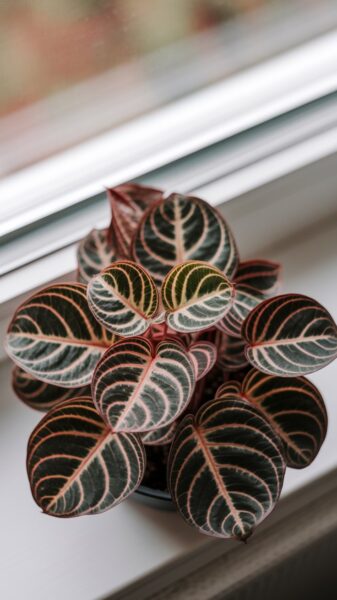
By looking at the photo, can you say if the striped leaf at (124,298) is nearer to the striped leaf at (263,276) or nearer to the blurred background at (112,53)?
the striped leaf at (263,276)

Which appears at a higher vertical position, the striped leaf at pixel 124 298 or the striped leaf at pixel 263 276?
the striped leaf at pixel 124 298

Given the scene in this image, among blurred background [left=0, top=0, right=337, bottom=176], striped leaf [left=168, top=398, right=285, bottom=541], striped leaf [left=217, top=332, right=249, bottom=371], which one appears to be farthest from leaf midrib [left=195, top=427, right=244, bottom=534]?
blurred background [left=0, top=0, right=337, bottom=176]

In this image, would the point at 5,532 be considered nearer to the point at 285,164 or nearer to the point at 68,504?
the point at 68,504

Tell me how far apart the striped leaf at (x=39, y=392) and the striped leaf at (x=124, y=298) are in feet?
0.33

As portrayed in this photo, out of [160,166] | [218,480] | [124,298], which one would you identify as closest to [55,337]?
[124,298]

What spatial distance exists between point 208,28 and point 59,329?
16.7 inches

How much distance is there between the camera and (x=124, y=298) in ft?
1.83

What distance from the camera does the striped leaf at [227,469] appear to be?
0.54 m

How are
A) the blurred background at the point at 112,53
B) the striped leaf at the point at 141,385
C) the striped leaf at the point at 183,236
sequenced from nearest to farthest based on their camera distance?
the striped leaf at the point at 141,385 < the striped leaf at the point at 183,236 < the blurred background at the point at 112,53

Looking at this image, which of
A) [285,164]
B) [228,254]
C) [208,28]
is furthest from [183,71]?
[228,254]

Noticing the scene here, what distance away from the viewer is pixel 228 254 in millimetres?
619

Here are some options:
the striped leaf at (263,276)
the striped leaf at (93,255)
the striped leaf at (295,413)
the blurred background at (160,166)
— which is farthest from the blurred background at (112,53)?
the striped leaf at (295,413)

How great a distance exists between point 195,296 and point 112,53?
1.10ft

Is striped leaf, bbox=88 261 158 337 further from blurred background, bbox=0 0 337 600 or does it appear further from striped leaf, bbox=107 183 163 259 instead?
blurred background, bbox=0 0 337 600
